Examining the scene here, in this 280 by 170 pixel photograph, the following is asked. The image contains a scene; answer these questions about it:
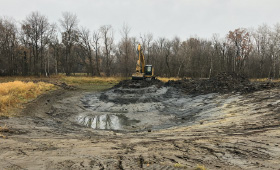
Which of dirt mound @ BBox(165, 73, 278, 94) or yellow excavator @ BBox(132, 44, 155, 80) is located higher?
yellow excavator @ BBox(132, 44, 155, 80)

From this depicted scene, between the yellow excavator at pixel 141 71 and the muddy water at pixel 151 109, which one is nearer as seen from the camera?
the muddy water at pixel 151 109

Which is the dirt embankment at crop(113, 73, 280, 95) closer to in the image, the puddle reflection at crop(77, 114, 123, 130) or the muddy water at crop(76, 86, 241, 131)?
the muddy water at crop(76, 86, 241, 131)

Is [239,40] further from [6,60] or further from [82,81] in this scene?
[6,60]

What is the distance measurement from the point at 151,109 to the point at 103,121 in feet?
14.1

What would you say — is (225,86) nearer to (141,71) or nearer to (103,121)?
(103,121)

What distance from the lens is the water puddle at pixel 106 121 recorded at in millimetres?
10883

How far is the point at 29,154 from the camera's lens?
169 inches

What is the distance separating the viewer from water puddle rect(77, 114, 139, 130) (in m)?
10.9

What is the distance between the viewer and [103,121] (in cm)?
1173

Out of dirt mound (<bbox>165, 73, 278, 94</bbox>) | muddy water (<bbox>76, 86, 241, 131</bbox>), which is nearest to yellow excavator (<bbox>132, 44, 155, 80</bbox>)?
muddy water (<bbox>76, 86, 241, 131</bbox>)

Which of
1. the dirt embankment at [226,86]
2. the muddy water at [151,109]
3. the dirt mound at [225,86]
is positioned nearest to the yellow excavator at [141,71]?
the dirt embankment at [226,86]

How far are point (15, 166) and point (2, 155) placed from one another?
2.87 feet

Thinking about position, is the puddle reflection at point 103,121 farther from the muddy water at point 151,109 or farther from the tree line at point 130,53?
the tree line at point 130,53

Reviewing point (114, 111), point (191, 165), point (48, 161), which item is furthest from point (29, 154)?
point (114, 111)
